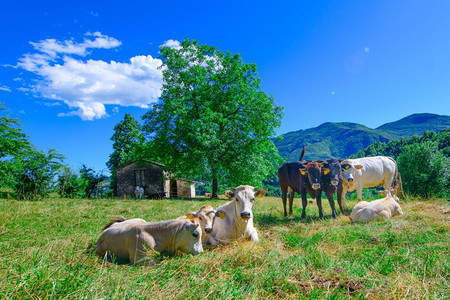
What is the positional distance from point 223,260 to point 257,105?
21776 millimetres

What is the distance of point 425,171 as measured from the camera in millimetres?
28234

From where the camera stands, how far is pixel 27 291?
245 cm

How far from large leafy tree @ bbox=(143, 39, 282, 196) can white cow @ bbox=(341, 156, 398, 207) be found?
11.8m

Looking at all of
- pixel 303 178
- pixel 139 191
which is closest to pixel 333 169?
pixel 303 178

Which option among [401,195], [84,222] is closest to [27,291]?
[84,222]

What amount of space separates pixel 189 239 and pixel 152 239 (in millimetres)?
698

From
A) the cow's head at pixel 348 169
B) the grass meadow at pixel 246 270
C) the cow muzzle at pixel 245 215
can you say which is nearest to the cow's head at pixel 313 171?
the cow's head at pixel 348 169

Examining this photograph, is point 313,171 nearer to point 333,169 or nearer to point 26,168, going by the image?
point 333,169

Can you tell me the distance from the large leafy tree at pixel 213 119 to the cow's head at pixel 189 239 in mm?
17583

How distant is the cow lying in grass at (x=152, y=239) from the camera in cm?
493

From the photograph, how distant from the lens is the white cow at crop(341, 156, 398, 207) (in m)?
Answer: 11.5

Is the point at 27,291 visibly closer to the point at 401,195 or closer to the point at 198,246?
the point at 198,246

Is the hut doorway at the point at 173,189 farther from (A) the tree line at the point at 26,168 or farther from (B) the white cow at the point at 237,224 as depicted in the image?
(B) the white cow at the point at 237,224

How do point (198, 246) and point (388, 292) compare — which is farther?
point (198, 246)
